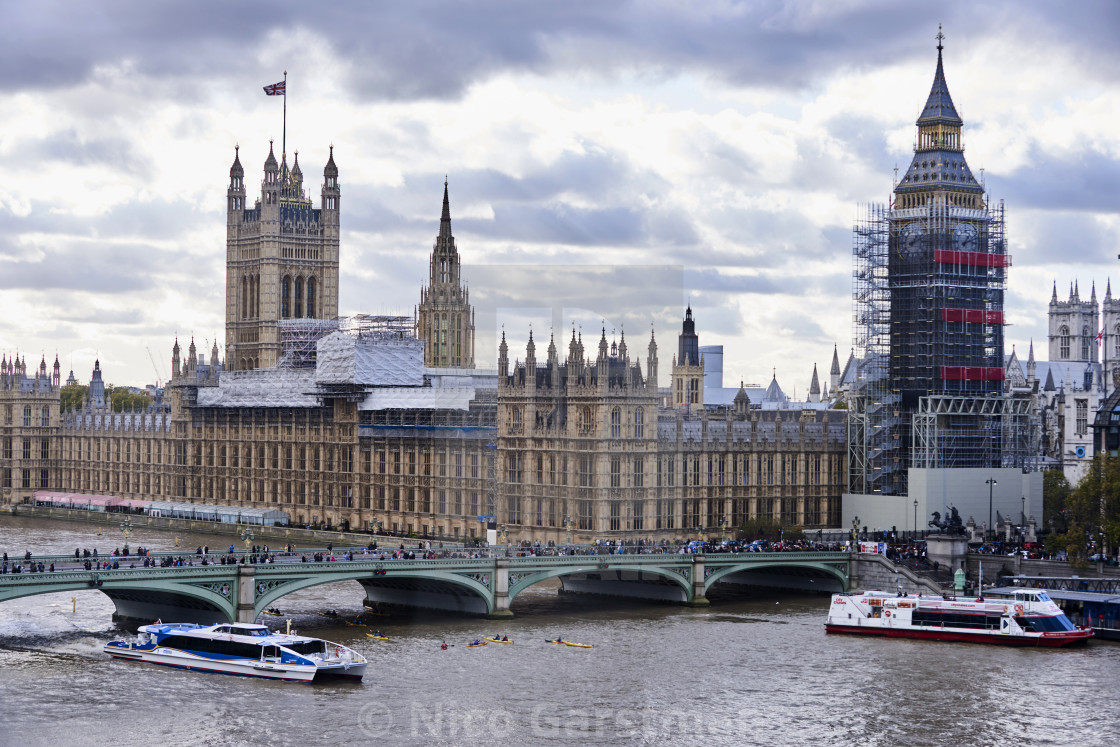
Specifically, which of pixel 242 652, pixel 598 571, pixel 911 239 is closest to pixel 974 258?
pixel 911 239

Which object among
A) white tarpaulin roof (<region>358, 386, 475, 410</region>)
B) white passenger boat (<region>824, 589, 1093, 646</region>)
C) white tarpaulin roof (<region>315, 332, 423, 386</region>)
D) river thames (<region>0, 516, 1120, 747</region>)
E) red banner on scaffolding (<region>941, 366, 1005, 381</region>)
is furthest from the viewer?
white tarpaulin roof (<region>315, 332, 423, 386</region>)

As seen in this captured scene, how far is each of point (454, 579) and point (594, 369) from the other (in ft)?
98.8

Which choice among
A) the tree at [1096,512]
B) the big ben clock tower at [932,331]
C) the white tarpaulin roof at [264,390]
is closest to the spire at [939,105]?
the big ben clock tower at [932,331]

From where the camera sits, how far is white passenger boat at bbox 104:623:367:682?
84375 mm

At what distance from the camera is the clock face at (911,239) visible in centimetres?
14038

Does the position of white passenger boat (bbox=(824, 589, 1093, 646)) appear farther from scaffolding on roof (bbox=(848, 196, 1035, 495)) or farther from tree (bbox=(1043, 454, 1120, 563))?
scaffolding on roof (bbox=(848, 196, 1035, 495))

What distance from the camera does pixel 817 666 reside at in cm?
9000

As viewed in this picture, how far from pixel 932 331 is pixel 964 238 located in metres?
7.48

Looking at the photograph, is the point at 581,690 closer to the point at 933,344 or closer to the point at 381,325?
the point at 933,344

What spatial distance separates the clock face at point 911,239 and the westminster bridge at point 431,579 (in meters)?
30.8

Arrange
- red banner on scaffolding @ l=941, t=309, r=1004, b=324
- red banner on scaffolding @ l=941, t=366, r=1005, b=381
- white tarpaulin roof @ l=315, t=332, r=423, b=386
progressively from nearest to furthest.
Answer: red banner on scaffolding @ l=941, t=366, r=1005, b=381
red banner on scaffolding @ l=941, t=309, r=1004, b=324
white tarpaulin roof @ l=315, t=332, r=423, b=386

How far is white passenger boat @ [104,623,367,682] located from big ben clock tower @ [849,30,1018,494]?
6208 cm

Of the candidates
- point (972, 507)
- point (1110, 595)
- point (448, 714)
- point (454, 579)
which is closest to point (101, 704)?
point (448, 714)

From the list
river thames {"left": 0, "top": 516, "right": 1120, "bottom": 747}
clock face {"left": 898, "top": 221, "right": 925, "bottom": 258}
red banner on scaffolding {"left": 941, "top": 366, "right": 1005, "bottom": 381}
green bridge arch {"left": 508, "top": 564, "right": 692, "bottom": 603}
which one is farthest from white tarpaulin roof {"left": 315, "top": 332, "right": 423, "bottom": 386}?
river thames {"left": 0, "top": 516, "right": 1120, "bottom": 747}
